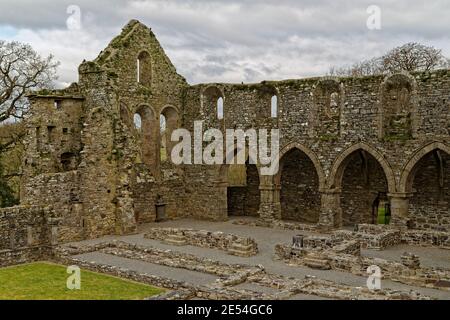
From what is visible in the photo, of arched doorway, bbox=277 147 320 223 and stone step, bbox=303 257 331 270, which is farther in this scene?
arched doorway, bbox=277 147 320 223

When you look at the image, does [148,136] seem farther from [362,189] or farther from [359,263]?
[359,263]

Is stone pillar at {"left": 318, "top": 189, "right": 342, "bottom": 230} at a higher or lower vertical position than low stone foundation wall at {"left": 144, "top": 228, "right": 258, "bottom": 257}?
higher

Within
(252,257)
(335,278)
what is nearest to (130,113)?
(252,257)

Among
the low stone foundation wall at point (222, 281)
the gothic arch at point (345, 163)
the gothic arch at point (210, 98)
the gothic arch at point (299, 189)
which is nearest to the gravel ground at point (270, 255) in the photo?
the low stone foundation wall at point (222, 281)

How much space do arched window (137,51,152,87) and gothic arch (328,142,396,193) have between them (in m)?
10.5

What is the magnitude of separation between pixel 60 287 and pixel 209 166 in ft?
45.5

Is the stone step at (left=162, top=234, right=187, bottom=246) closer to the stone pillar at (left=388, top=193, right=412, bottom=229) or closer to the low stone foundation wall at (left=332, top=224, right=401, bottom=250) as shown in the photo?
the low stone foundation wall at (left=332, top=224, right=401, bottom=250)

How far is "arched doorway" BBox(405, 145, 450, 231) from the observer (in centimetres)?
2553

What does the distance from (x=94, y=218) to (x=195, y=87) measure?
32.3 ft

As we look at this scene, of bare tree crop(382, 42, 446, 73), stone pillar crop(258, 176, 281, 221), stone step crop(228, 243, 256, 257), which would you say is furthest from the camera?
bare tree crop(382, 42, 446, 73)

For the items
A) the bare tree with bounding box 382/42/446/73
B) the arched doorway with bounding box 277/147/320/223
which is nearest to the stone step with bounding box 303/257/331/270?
the arched doorway with bounding box 277/147/320/223

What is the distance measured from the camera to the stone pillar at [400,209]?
24.1 metres
